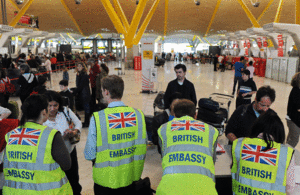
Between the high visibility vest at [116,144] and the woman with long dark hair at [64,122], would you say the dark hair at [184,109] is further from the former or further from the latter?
the woman with long dark hair at [64,122]

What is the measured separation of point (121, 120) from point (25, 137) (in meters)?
0.71

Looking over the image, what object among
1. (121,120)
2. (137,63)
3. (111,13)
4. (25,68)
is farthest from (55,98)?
(137,63)

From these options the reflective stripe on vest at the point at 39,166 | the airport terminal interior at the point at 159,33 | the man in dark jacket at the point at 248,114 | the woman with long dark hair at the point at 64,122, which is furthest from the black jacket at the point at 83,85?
the reflective stripe on vest at the point at 39,166

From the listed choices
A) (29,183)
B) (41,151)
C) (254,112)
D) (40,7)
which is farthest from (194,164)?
(40,7)

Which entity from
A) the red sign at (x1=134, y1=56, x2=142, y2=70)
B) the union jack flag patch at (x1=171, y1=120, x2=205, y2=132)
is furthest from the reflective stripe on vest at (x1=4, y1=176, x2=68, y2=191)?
the red sign at (x1=134, y1=56, x2=142, y2=70)

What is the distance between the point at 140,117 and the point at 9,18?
1489 inches

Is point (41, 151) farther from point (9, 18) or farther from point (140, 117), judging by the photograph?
point (9, 18)

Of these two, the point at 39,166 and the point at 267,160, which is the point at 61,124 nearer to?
the point at 39,166

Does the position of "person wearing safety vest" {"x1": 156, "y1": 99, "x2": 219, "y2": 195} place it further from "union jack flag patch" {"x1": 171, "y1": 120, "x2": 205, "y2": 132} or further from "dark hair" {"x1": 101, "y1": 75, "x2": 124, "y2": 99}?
"dark hair" {"x1": 101, "y1": 75, "x2": 124, "y2": 99}

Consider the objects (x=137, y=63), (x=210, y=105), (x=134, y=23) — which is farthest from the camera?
(x=137, y=63)

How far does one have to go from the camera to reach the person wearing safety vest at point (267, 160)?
172cm

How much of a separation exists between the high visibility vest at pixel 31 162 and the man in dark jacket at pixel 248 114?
1.97 m

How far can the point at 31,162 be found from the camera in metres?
1.72

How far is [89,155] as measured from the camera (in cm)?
205
